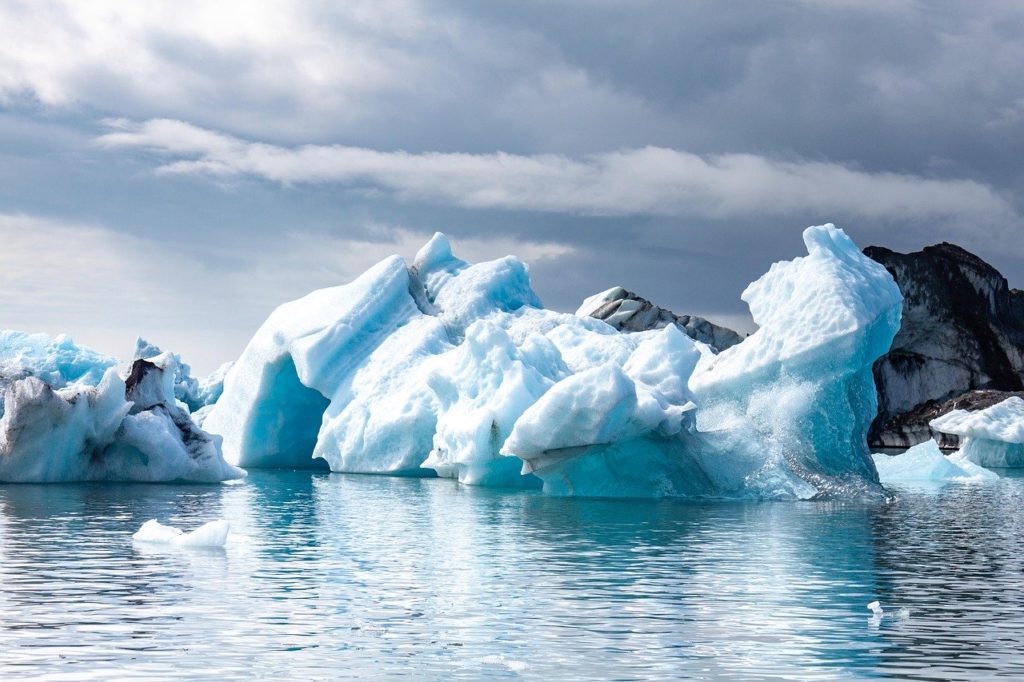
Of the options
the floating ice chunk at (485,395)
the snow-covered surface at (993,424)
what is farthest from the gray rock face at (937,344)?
the floating ice chunk at (485,395)

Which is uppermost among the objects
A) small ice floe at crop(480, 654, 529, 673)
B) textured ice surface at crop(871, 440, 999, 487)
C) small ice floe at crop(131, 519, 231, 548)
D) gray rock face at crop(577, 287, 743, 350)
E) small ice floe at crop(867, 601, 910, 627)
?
gray rock face at crop(577, 287, 743, 350)

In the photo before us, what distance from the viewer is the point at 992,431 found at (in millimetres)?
43469

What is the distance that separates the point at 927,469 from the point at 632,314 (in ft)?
50.0

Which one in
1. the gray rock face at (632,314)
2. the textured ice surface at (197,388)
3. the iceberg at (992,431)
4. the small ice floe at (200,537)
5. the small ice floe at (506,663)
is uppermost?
the gray rock face at (632,314)

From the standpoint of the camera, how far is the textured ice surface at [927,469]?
119ft

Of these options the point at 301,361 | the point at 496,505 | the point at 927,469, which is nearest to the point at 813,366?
the point at 496,505

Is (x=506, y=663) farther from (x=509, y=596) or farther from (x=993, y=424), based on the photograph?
Result: (x=993, y=424)

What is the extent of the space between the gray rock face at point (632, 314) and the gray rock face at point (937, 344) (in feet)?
58.5

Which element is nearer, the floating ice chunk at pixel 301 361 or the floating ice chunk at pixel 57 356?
the floating ice chunk at pixel 301 361

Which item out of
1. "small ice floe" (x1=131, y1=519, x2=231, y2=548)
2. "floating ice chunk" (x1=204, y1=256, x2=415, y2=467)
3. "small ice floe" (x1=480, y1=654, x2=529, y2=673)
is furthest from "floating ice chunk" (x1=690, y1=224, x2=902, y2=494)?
"small ice floe" (x1=480, y1=654, x2=529, y2=673)

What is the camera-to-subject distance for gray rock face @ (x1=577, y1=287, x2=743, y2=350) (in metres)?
48.4

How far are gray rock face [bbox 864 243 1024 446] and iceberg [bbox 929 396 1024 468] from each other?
20.1m

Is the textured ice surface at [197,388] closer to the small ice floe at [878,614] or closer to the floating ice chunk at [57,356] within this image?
the floating ice chunk at [57,356]

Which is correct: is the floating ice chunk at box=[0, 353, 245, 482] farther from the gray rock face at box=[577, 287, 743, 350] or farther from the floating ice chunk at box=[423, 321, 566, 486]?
the gray rock face at box=[577, 287, 743, 350]
